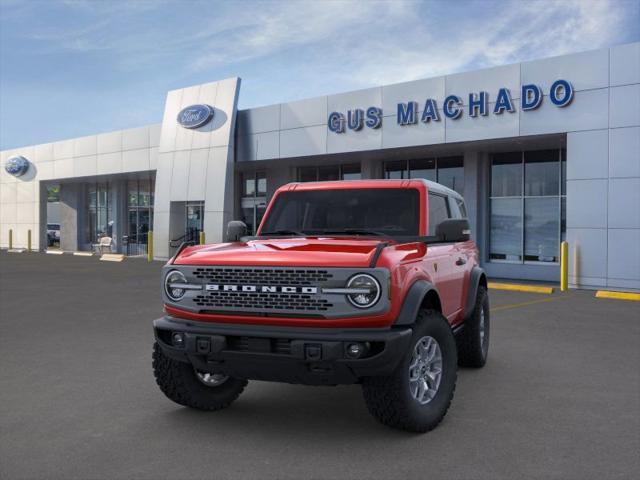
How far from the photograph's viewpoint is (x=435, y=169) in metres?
21.2

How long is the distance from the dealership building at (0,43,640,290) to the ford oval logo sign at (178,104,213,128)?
0.05m

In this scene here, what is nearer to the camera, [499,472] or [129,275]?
[499,472]

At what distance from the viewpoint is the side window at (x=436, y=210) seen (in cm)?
556

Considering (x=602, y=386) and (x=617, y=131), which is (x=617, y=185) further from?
(x=602, y=386)

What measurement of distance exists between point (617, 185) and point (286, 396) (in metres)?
12.6

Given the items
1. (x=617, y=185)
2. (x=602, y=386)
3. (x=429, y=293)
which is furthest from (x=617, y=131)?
(x=429, y=293)

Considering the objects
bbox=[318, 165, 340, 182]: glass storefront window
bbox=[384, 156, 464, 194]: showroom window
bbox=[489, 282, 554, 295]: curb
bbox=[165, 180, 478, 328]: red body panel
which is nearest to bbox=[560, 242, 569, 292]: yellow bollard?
bbox=[489, 282, 554, 295]: curb

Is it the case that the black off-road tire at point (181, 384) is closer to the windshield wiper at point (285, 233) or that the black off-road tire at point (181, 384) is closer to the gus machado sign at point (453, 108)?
the windshield wiper at point (285, 233)

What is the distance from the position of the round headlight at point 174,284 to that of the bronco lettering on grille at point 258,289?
0.26 metres

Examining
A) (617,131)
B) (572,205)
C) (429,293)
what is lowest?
(429,293)

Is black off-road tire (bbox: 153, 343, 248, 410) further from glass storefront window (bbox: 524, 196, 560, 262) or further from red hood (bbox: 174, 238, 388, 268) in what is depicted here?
glass storefront window (bbox: 524, 196, 560, 262)

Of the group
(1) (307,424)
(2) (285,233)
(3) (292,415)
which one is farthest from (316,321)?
(2) (285,233)

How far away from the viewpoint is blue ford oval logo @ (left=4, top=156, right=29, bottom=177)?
35.9 meters

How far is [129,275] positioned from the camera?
62.3ft
